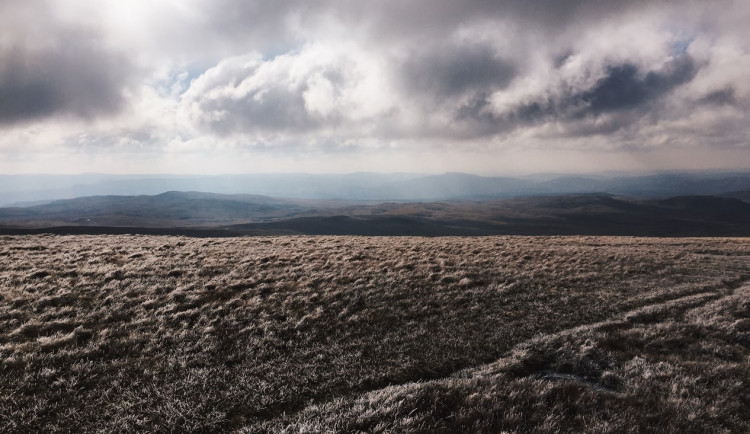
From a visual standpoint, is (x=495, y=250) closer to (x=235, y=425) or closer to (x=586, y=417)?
(x=586, y=417)

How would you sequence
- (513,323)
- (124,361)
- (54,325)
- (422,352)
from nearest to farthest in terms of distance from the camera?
(124,361) < (422,352) < (54,325) < (513,323)

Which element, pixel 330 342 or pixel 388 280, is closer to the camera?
pixel 330 342

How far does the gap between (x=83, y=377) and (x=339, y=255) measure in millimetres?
16632

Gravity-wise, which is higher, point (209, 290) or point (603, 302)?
point (209, 290)

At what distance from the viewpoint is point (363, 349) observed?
10.5 metres

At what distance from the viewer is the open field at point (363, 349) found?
715 centimetres

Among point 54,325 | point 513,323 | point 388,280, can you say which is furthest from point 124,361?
point 513,323

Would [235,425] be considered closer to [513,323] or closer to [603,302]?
[513,323]

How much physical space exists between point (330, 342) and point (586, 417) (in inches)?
279

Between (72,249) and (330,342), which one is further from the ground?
(72,249)

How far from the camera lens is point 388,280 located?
1794 cm

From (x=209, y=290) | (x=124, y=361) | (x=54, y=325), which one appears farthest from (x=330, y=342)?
(x=54, y=325)

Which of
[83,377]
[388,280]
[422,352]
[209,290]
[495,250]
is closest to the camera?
[83,377]

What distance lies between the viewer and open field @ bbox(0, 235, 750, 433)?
282 inches
